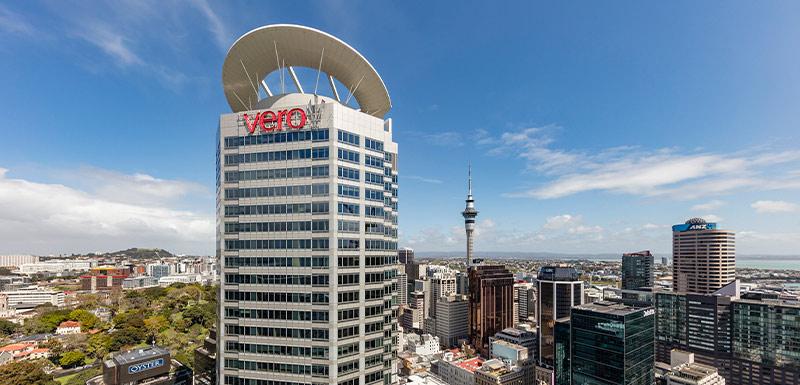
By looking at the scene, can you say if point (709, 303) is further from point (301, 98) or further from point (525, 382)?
point (301, 98)

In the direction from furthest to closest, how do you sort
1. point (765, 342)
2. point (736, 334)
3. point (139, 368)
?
point (736, 334) → point (765, 342) → point (139, 368)

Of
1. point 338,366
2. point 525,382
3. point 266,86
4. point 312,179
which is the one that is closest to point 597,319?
point 525,382

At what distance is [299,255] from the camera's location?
63.4 m

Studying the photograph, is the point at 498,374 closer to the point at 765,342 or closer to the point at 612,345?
the point at 612,345

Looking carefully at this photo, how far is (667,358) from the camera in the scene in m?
189

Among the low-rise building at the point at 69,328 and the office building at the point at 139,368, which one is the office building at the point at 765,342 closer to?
the office building at the point at 139,368

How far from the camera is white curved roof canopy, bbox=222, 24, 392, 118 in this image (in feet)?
220

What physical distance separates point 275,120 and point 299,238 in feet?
75.9

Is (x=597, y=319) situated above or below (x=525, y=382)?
above

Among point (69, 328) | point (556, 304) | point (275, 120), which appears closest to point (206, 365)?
point (275, 120)

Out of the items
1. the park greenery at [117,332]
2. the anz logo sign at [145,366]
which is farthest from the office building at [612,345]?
the park greenery at [117,332]

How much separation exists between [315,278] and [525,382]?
152751 mm

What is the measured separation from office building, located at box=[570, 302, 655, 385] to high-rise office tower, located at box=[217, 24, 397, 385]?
87.0 m

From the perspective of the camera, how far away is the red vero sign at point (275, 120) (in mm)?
65188
